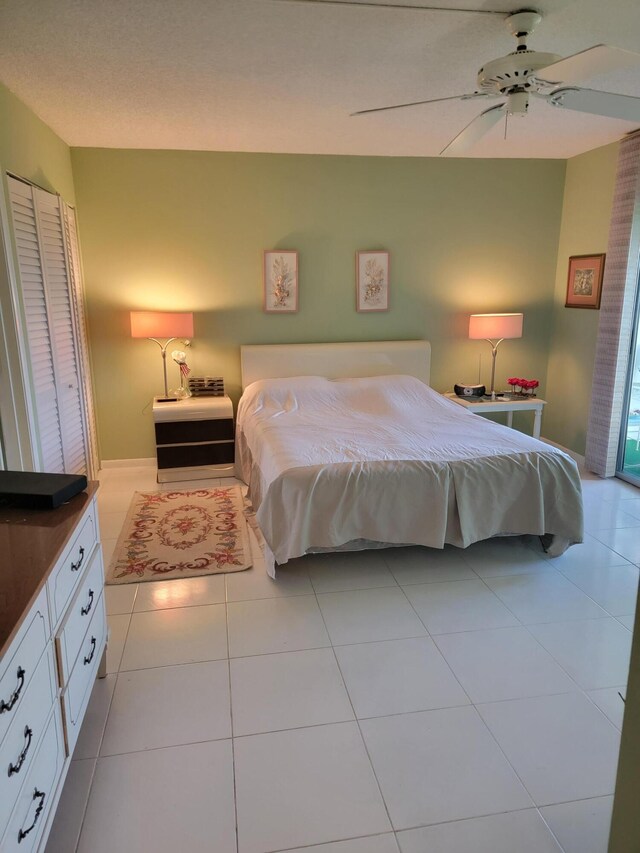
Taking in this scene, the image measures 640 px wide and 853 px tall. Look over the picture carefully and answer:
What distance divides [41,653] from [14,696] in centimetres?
21

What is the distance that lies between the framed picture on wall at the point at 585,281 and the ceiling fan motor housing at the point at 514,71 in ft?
8.09

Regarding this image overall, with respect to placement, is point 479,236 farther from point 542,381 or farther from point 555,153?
point 542,381

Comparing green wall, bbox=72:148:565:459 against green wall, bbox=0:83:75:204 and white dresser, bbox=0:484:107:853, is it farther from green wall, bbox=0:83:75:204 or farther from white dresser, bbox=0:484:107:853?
white dresser, bbox=0:484:107:853

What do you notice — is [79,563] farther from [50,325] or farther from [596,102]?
[596,102]

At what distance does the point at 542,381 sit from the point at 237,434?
2.95 meters

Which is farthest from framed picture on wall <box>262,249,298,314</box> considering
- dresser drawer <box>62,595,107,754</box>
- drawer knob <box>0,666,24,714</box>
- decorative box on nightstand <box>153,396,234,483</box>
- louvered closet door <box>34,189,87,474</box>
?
drawer knob <box>0,666,24,714</box>

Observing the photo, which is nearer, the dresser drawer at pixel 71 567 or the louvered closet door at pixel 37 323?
the dresser drawer at pixel 71 567

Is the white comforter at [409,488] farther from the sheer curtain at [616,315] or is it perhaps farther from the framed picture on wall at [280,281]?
the framed picture on wall at [280,281]

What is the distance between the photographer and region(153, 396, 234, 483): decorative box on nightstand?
4406mm

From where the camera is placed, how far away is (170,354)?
15.7 ft

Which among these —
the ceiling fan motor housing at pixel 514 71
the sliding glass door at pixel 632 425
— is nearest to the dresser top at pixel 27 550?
the ceiling fan motor housing at pixel 514 71

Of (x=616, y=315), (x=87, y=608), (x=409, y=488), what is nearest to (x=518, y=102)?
(x=409, y=488)

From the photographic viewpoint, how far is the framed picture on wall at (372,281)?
492cm

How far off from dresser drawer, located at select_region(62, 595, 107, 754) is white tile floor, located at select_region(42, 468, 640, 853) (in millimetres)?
204
